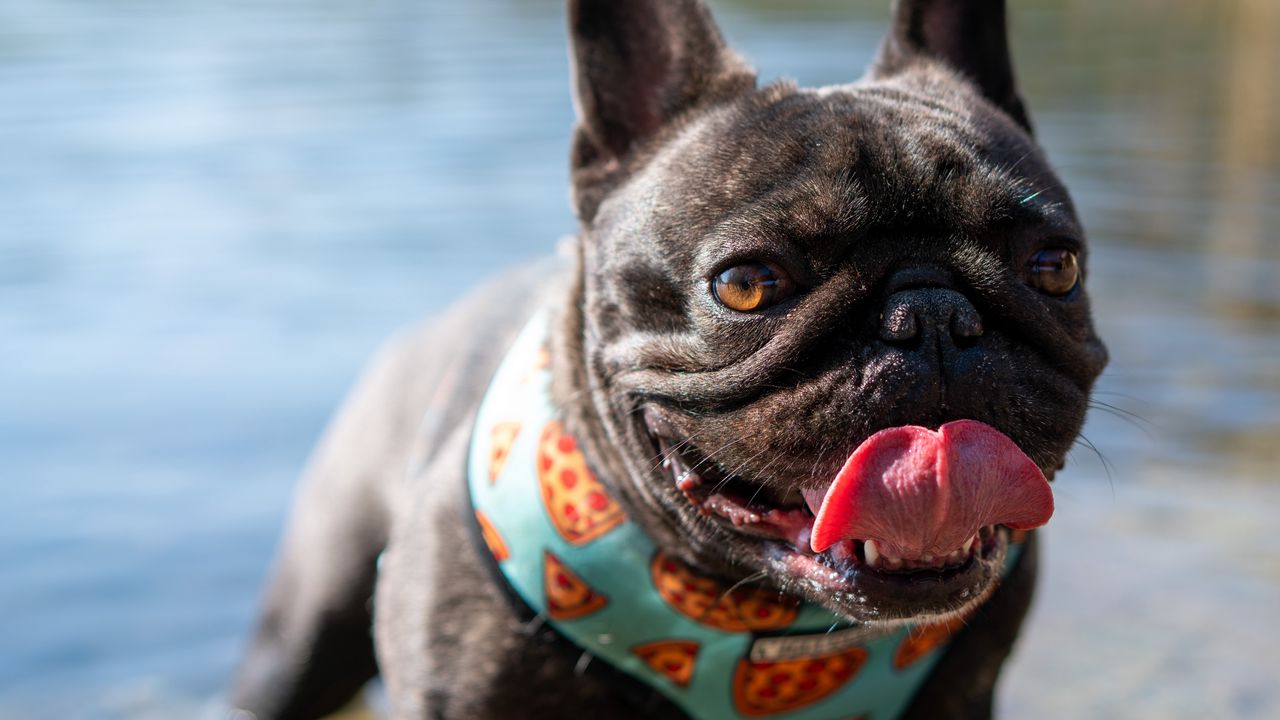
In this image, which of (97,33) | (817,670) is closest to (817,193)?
(817,670)

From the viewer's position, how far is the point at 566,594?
10.3ft

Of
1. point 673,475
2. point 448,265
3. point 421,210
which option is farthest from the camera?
point 421,210

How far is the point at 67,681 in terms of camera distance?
5.14 metres

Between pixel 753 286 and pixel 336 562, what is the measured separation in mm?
2007

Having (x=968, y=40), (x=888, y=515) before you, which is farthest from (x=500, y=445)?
(x=968, y=40)

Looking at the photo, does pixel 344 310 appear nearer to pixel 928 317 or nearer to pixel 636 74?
pixel 636 74

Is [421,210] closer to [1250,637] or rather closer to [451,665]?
[1250,637]

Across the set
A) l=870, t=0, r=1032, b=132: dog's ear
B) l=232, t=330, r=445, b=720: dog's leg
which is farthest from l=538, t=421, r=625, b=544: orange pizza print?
l=870, t=0, r=1032, b=132: dog's ear

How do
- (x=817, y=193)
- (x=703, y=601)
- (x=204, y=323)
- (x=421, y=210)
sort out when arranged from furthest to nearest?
(x=421, y=210), (x=204, y=323), (x=703, y=601), (x=817, y=193)

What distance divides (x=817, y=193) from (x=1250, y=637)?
10.5 feet

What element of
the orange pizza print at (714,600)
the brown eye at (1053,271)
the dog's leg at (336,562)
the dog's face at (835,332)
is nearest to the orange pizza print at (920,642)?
the orange pizza print at (714,600)

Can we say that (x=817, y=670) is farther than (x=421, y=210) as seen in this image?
No

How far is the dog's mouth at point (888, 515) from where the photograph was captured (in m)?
2.39

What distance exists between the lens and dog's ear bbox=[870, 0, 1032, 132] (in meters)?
3.48
